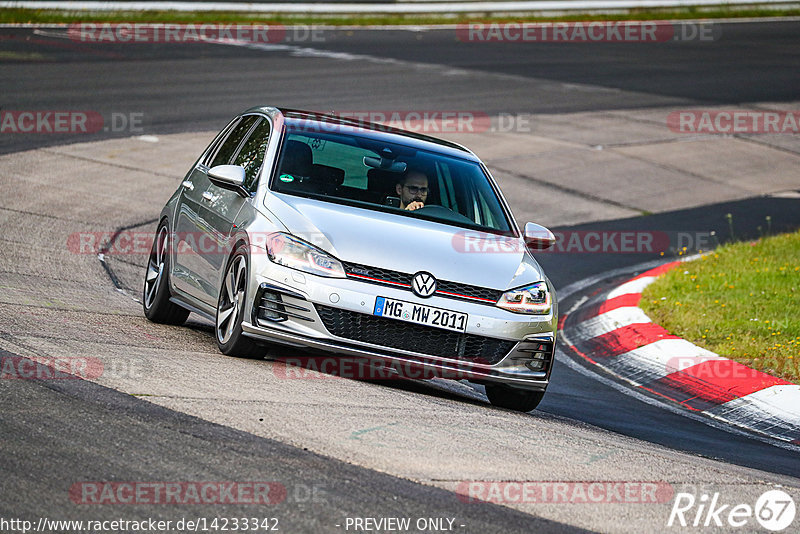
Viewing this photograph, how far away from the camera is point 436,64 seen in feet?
86.9

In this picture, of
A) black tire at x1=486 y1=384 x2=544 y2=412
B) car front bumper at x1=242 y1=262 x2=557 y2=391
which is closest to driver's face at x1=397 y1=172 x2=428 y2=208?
car front bumper at x1=242 y1=262 x2=557 y2=391

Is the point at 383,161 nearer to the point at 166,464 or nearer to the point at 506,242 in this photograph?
the point at 506,242

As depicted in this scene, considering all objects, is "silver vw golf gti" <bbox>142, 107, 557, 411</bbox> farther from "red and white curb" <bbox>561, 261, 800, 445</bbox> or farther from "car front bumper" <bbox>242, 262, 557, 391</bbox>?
"red and white curb" <bbox>561, 261, 800, 445</bbox>

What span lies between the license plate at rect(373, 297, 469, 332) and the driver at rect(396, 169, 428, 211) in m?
1.19

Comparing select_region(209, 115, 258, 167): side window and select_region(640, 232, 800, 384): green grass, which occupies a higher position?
select_region(209, 115, 258, 167): side window

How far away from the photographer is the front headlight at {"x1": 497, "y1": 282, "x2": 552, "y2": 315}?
23.3ft

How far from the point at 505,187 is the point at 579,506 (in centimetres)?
1180

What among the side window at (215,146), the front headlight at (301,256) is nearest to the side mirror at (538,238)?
the front headlight at (301,256)

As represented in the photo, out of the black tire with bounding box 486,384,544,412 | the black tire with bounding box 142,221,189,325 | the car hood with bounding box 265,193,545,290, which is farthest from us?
the black tire with bounding box 142,221,189,325

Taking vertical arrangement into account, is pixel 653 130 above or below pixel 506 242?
below

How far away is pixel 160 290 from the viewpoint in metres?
8.60

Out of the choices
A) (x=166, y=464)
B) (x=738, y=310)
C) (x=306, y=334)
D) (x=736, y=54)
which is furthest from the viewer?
(x=736, y=54)

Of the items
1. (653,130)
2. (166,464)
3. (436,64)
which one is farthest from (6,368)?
(436,64)

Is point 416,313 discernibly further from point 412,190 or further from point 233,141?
point 233,141
